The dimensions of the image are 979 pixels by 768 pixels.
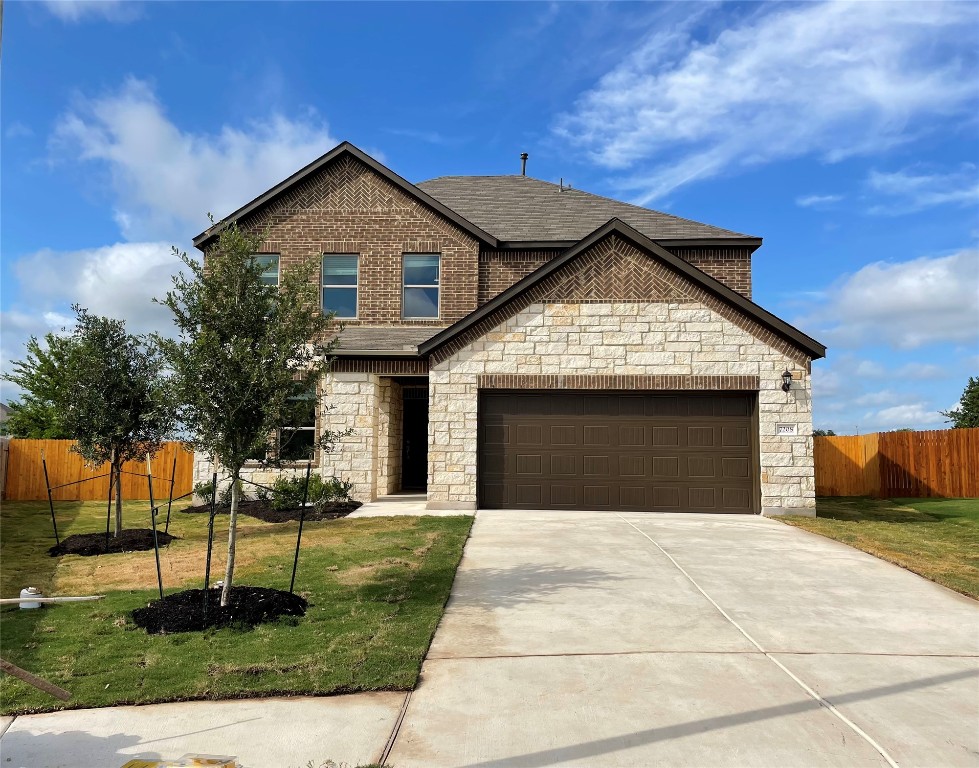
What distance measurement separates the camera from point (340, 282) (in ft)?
62.2

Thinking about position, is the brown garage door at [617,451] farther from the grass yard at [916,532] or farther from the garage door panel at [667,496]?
the grass yard at [916,532]

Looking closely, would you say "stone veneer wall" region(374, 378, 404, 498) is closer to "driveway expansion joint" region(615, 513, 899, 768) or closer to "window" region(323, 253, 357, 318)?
"window" region(323, 253, 357, 318)

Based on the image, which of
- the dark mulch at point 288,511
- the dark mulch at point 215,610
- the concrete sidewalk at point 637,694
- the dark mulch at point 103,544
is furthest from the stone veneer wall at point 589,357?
the dark mulch at point 215,610

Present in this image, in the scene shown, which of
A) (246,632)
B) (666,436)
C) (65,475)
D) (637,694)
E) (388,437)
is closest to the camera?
(637,694)

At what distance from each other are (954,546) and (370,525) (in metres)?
10.5

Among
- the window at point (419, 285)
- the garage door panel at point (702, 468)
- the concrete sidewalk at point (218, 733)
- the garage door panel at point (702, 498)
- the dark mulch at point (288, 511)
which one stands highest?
the window at point (419, 285)

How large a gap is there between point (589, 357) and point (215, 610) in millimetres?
9845

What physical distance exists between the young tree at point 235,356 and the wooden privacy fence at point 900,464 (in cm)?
2121

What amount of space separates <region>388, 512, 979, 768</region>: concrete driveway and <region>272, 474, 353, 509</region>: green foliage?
6.25 m

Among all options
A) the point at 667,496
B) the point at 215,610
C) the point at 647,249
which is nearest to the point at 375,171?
the point at 647,249

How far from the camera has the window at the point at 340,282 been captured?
18.9 metres

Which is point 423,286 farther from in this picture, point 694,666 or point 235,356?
point 694,666

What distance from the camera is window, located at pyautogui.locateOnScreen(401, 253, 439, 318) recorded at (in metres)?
18.9

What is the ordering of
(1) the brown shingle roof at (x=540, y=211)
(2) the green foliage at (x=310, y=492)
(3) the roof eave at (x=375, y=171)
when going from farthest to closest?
(1) the brown shingle roof at (x=540, y=211) → (3) the roof eave at (x=375, y=171) → (2) the green foliage at (x=310, y=492)
